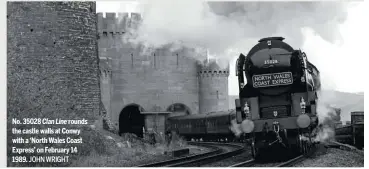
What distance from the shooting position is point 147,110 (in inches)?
1299

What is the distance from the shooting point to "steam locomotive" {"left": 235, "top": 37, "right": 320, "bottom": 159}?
1456cm

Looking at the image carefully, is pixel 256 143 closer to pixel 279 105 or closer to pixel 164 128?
pixel 279 105

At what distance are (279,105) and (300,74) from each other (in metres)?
0.99

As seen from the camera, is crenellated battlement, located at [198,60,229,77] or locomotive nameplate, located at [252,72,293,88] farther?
crenellated battlement, located at [198,60,229,77]

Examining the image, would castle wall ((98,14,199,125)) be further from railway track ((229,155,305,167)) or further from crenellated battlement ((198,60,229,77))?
railway track ((229,155,305,167))

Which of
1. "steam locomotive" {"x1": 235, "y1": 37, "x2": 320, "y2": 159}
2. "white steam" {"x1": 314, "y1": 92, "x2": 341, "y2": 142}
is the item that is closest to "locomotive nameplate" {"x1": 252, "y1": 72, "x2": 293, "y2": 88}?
"steam locomotive" {"x1": 235, "y1": 37, "x2": 320, "y2": 159}

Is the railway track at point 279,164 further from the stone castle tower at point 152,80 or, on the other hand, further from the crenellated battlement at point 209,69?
the crenellated battlement at point 209,69

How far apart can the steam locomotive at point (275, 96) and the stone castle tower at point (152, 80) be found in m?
17.5

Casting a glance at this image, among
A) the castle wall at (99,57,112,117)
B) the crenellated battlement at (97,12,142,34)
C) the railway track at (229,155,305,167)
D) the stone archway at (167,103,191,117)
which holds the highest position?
the crenellated battlement at (97,12,142,34)

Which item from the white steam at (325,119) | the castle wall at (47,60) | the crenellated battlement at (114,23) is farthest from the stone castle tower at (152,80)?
the castle wall at (47,60)

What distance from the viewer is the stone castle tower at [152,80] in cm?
3259

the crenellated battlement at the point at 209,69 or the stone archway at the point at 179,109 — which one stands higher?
the crenellated battlement at the point at 209,69

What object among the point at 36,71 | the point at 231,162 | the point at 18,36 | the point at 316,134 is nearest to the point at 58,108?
the point at 36,71

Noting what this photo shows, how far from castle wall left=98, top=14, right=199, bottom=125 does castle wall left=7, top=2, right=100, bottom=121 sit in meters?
16.2
